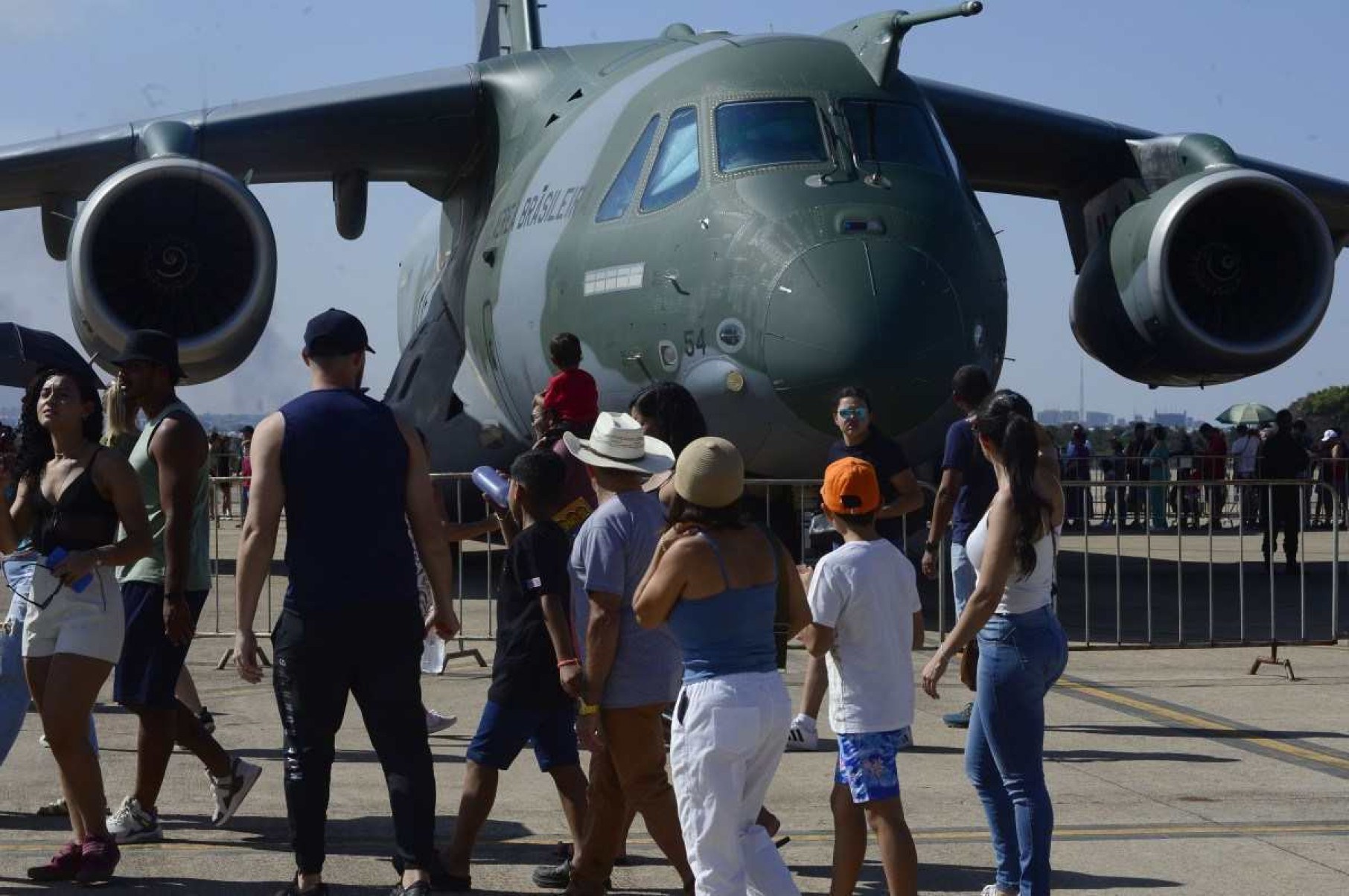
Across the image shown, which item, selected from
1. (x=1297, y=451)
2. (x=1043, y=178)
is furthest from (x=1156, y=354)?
(x=1297, y=451)

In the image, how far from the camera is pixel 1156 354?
14.6 metres

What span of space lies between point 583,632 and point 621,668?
1.43ft

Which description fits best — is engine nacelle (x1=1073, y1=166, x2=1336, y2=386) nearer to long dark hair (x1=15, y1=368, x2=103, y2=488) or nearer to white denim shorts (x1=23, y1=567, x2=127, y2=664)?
long dark hair (x1=15, y1=368, x2=103, y2=488)

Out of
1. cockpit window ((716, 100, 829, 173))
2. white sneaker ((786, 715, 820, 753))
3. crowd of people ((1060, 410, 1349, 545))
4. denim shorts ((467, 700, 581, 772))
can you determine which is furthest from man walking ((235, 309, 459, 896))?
crowd of people ((1060, 410, 1349, 545))

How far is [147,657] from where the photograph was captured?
6.40m

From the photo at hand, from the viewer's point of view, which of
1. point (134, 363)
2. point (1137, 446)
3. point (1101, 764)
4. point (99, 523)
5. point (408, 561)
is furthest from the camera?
point (1137, 446)

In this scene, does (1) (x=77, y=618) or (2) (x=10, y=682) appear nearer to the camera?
(1) (x=77, y=618)

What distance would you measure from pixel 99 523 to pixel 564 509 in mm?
1547

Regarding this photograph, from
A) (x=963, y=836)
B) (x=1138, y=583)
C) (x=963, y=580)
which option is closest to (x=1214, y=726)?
(x=963, y=580)

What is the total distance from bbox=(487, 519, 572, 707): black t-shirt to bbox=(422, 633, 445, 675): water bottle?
3.53 m

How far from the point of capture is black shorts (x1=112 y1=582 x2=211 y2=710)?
21.0 ft

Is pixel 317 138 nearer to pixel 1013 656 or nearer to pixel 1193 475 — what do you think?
pixel 1013 656

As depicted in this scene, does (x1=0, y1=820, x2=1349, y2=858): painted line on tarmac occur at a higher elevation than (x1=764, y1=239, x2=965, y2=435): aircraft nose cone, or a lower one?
lower

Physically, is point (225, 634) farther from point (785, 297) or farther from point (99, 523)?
point (99, 523)
